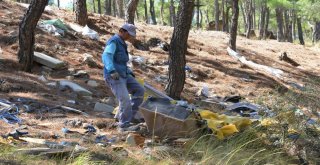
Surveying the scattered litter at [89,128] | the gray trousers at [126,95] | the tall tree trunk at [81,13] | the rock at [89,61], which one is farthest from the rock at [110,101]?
the tall tree trunk at [81,13]

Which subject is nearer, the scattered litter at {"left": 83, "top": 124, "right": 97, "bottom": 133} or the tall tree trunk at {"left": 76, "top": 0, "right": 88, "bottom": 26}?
the scattered litter at {"left": 83, "top": 124, "right": 97, "bottom": 133}

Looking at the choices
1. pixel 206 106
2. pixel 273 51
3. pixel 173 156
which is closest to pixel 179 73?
pixel 206 106

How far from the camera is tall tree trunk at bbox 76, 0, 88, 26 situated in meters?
13.9

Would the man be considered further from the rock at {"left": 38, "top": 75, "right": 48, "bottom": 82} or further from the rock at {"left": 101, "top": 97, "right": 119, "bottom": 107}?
the rock at {"left": 38, "top": 75, "right": 48, "bottom": 82}

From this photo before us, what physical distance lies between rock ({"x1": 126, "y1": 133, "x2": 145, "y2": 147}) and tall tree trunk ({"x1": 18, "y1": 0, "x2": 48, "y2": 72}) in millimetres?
4510

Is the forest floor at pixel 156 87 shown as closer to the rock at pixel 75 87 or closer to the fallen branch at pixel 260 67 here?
the rock at pixel 75 87

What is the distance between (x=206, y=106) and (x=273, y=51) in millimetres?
11600

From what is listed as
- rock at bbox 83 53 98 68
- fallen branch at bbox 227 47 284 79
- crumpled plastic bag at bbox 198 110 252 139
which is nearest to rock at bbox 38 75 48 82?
rock at bbox 83 53 98 68

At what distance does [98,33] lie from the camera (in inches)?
554

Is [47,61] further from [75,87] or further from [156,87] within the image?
[156,87]

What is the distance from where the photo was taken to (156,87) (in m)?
10.5

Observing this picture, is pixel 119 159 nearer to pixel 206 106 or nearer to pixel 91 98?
pixel 91 98

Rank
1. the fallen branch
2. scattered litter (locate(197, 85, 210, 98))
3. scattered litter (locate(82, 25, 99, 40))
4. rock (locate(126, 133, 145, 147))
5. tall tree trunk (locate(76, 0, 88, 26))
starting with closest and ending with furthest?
rock (locate(126, 133, 145, 147)), scattered litter (locate(197, 85, 210, 98)), scattered litter (locate(82, 25, 99, 40)), tall tree trunk (locate(76, 0, 88, 26)), the fallen branch

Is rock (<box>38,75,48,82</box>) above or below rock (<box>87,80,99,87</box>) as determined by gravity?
above
